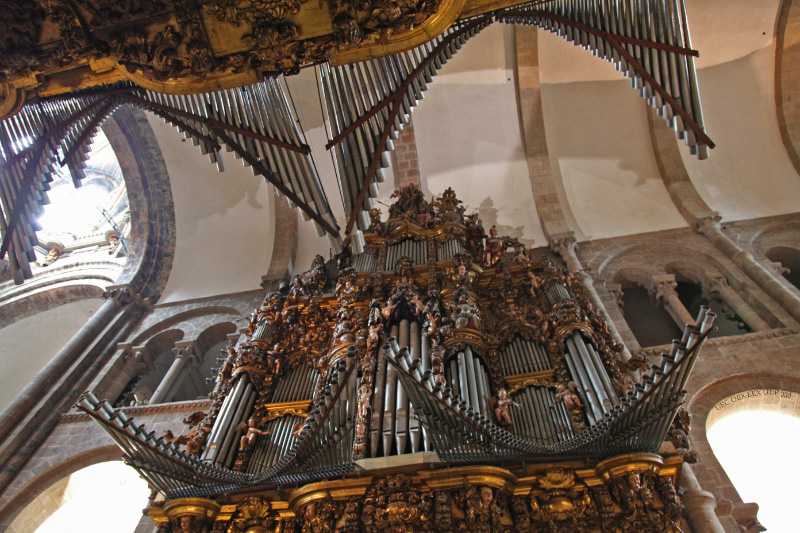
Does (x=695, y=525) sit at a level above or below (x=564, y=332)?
below

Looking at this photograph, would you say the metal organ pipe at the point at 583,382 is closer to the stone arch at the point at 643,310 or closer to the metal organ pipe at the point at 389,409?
the metal organ pipe at the point at 389,409

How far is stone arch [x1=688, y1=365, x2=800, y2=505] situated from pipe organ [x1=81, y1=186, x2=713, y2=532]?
184 cm

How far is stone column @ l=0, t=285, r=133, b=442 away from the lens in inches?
429

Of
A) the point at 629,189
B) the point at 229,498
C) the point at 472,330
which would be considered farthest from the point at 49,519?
the point at 629,189

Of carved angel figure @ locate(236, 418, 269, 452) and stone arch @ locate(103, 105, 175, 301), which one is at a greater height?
stone arch @ locate(103, 105, 175, 301)

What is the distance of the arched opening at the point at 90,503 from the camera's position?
9.95 m

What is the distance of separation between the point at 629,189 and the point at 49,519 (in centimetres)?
1495

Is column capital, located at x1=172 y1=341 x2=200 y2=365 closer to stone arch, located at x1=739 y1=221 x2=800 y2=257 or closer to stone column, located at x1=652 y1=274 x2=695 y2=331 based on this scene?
stone column, located at x1=652 y1=274 x2=695 y2=331

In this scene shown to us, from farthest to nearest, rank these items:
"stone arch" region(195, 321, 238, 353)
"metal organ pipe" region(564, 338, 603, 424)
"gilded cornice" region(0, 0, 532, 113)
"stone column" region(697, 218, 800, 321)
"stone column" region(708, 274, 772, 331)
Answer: "stone arch" region(195, 321, 238, 353) → "stone column" region(708, 274, 772, 331) → "stone column" region(697, 218, 800, 321) → "metal organ pipe" region(564, 338, 603, 424) → "gilded cornice" region(0, 0, 532, 113)

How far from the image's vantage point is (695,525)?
260 inches

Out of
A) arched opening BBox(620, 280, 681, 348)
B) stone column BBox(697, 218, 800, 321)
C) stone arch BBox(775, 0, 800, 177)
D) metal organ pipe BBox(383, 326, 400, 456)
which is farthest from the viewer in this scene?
stone arch BBox(775, 0, 800, 177)

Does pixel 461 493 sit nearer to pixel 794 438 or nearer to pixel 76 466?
pixel 794 438

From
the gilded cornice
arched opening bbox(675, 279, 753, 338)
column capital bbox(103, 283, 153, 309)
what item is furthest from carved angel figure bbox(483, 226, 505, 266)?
column capital bbox(103, 283, 153, 309)

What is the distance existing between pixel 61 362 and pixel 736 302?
47.7 feet
